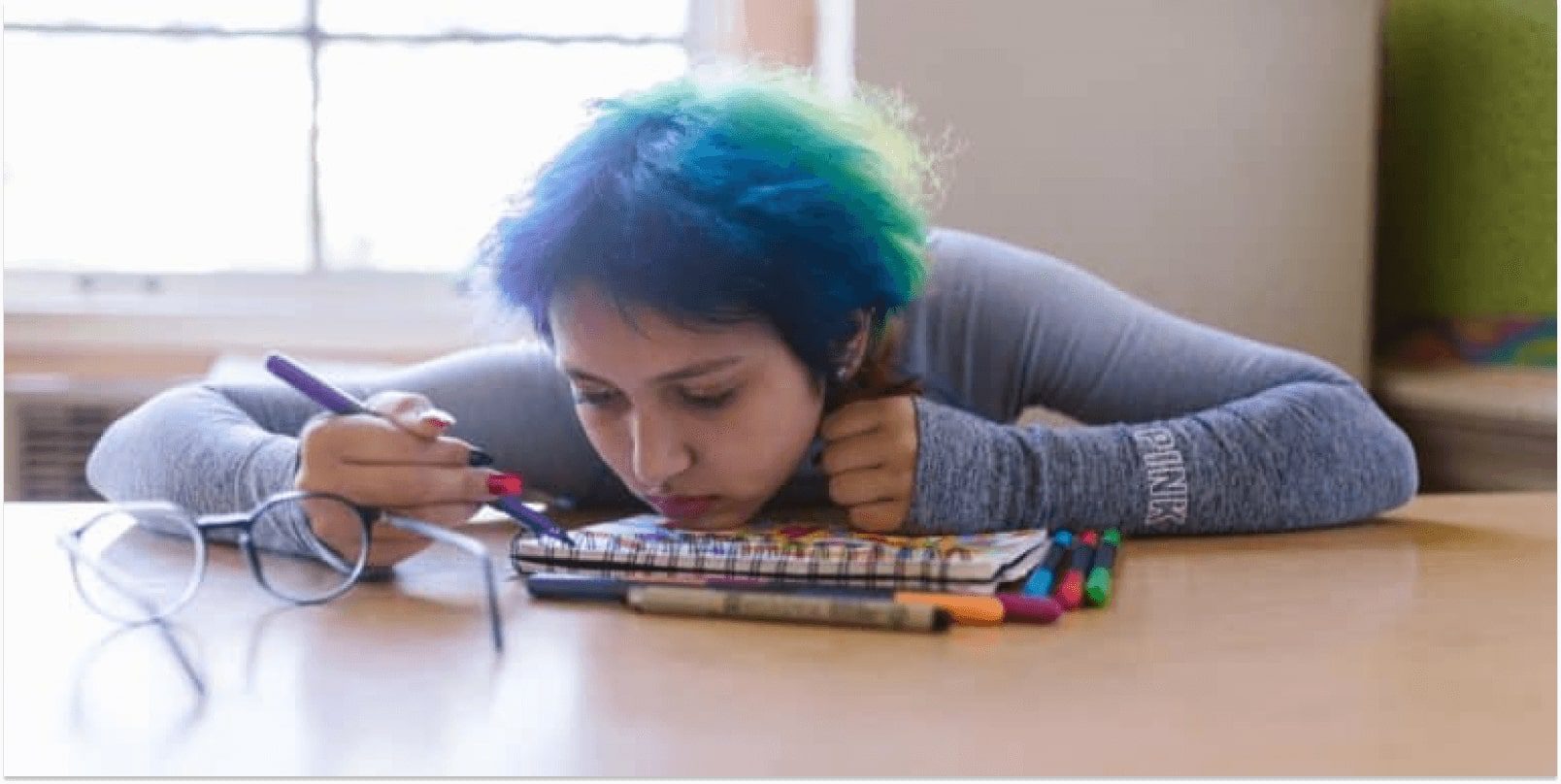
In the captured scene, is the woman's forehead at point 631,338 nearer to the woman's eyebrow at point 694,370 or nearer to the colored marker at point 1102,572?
the woman's eyebrow at point 694,370

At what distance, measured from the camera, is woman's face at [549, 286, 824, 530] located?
1021mm

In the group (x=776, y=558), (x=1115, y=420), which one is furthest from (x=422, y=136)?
(x=776, y=558)

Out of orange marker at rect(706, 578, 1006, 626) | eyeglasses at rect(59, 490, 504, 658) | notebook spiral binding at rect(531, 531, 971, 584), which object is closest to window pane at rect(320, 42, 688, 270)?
eyeglasses at rect(59, 490, 504, 658)

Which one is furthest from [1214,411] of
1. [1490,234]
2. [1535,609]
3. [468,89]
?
[468,89]

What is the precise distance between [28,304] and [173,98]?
1.09ft

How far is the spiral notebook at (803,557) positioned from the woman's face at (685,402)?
0.18 feet

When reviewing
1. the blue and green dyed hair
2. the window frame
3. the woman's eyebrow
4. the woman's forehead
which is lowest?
the window frame

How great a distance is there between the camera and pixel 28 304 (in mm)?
2275

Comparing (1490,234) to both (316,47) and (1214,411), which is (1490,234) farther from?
(316,47)

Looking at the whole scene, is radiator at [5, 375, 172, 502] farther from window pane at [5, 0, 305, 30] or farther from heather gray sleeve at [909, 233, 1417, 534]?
heather gray sleeve at [909, 233, 1417, 534]

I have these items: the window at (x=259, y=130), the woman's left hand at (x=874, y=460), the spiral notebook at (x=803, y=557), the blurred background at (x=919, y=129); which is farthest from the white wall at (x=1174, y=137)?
the spiral notebook at (x=803, y=557)

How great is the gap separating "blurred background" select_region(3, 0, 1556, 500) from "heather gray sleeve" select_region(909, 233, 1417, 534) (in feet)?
1.35

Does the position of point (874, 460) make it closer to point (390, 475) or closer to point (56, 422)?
point (390, 475)

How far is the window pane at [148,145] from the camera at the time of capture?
7.65ft
